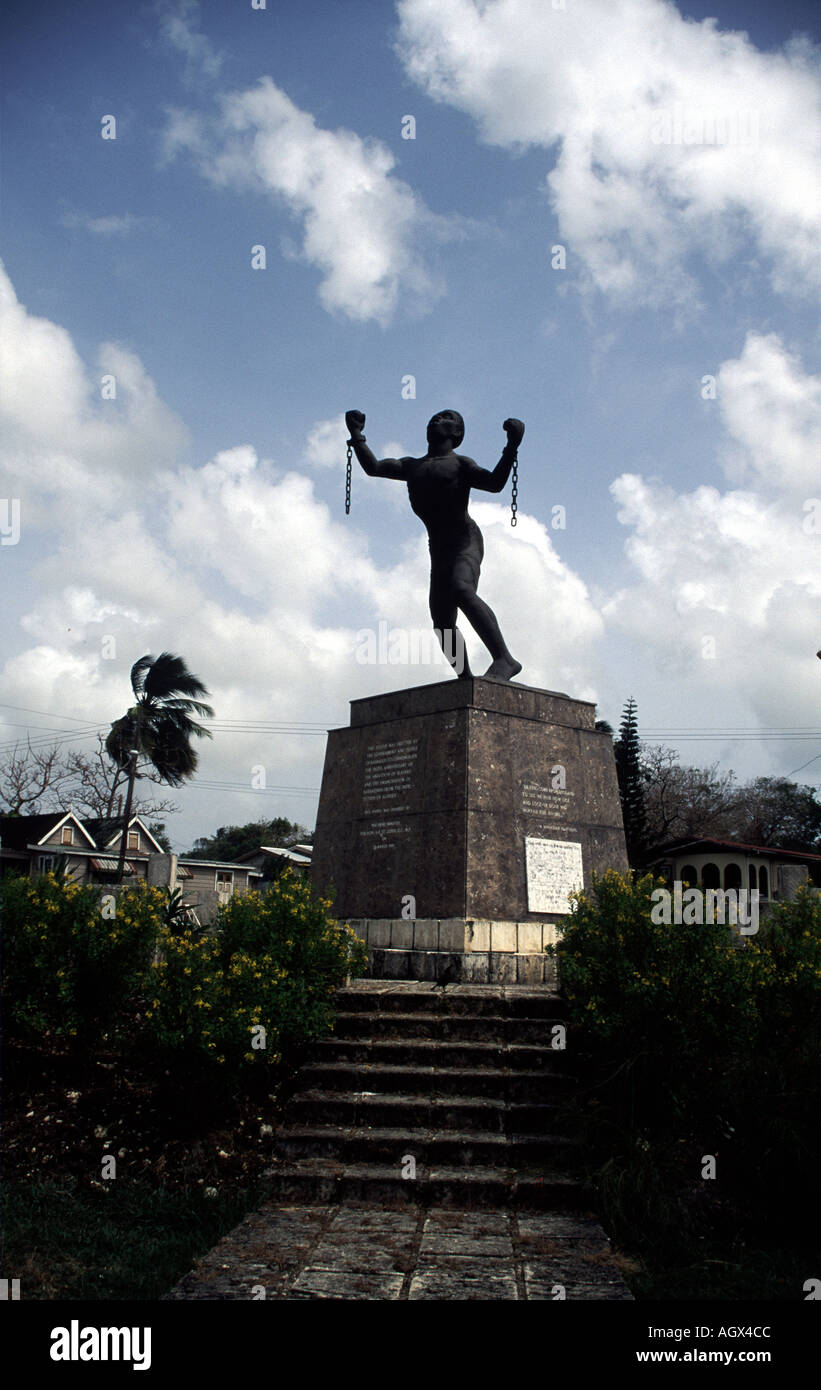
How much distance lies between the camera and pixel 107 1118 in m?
5.29

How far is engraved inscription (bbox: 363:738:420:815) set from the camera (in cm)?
891

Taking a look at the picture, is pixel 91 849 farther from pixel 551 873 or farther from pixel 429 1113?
pixel 429 1113

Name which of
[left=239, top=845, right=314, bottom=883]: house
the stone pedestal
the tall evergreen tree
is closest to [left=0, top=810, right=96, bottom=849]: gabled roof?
[left=239, top=845, right=314, bottom=883]: house

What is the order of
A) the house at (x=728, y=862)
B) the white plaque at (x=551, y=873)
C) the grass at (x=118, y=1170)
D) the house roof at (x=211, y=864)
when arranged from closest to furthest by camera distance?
the grass at (x=118, y=1170) < the white plaque at (x=551, y=873) < the house at (x=728, y=862) < the house roof at (x=211, y=864)

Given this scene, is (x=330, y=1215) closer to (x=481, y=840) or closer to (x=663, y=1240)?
(x=663, y=1240)

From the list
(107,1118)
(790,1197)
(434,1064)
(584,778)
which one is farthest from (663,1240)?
(584,778)

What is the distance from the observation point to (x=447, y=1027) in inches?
238

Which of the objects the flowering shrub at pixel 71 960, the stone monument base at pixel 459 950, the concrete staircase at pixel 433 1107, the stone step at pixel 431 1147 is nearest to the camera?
the concrete staircase at pixel 433 1107

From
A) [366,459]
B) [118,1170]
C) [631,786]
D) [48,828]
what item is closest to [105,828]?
[48,828]

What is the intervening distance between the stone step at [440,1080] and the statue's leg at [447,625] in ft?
15.4

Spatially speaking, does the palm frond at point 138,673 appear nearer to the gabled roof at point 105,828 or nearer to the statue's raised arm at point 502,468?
the gabled roof at point 105,828

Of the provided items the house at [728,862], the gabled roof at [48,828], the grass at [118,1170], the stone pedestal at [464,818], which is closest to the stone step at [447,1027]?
the grass at [118,1170]

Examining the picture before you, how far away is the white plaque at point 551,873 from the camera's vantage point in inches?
329

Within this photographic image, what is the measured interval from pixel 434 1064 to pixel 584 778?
4.14 meters
